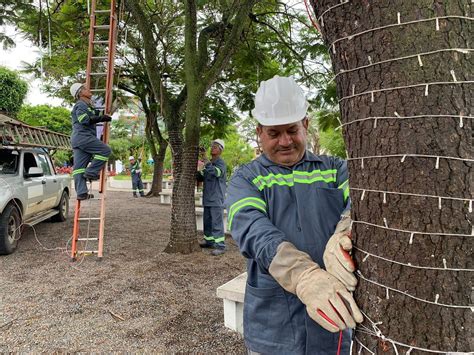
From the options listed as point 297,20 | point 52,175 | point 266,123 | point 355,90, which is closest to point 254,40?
point 297,20

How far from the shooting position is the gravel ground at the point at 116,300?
3.09 meters

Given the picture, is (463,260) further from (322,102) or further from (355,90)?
(322,102)

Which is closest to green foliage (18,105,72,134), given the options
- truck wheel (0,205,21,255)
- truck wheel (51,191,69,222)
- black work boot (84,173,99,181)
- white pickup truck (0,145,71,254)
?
truck wheel (51,191,69,222)

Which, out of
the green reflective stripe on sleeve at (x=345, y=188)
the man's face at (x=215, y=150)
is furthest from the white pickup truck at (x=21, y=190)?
the green reflective stripe on sleeve at (x=345, y=188)

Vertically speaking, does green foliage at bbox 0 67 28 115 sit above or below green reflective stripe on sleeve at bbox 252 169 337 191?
above

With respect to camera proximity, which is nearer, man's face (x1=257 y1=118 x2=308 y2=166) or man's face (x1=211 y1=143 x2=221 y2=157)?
man's face (x1=257 y1=118 x2=308 y2=166)

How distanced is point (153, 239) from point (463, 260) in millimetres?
6598

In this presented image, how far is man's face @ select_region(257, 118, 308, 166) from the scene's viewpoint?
1644 mm

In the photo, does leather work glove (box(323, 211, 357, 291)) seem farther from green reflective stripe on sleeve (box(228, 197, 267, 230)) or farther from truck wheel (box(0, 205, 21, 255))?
truck wheel (box(0, 205, 21, 255))

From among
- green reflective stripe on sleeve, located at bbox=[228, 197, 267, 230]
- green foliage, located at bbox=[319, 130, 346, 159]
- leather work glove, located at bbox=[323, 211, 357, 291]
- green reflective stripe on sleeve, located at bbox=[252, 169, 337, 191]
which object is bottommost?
leather work glove, located at bbox=[323, 211, 357, 291]

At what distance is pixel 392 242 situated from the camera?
3.36 ft

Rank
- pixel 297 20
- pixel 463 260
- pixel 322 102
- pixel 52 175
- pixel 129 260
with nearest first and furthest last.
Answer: pixel 463 260 → pixel 129 260 → pixel 322 102 → pixel 297 20 → pixel 52 175

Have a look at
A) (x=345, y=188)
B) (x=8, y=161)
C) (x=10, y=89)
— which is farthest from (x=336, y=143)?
(x=10, y=89)

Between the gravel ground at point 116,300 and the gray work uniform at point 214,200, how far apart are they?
11.9 inches
